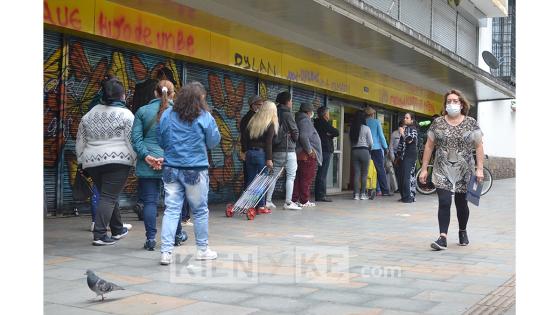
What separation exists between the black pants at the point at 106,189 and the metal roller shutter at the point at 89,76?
1946 mm

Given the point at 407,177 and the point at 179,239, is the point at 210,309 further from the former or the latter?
the point at 407,177

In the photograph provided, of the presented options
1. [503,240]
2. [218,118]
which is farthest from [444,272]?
[218,118]

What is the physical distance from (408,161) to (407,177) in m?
0.35

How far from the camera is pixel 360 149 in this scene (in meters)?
13.1

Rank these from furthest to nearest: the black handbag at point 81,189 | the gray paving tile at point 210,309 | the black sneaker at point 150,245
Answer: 1. the black handbag at point 81,189
2. the black sneaker at point 150,245
3. the gray paving tile at point 210,309

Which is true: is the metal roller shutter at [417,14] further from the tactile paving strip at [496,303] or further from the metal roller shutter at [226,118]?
the tactile paving strip at [496,303]

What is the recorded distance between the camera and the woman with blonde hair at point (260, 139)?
9.48m

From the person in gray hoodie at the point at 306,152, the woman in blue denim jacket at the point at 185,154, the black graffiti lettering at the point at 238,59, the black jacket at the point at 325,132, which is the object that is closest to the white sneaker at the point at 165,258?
the woman in blue denim jacket at the point at 185,154

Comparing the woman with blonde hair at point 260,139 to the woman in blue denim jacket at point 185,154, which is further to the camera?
the woman with blonde hair at point 260,139

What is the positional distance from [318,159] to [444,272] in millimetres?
5825

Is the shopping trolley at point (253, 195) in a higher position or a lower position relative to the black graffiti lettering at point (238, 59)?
lower

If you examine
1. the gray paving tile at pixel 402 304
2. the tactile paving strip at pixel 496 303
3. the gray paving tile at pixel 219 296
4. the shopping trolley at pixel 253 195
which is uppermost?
the shopping trolley at pixel 253 195

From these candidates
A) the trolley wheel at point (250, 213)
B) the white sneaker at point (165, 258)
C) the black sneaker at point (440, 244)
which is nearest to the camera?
the white sneaker at point (165, 258)
